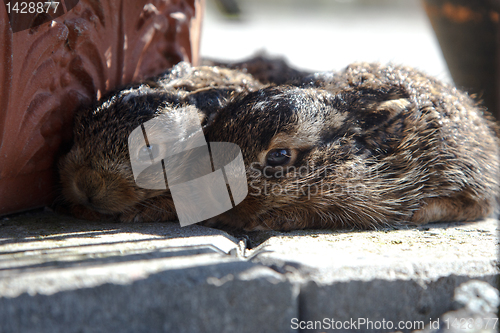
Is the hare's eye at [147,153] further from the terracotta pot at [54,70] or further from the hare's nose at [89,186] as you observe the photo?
the terracotta pot at [54,70]

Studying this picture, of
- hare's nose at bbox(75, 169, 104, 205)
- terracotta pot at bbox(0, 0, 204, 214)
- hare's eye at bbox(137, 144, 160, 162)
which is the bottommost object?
hare's nose at bbox(75, 169, 104, 205)

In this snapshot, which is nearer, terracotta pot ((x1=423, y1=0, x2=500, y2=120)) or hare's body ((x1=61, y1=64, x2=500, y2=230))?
hare's body ((x1=61, y1=64, x2=500, y2=230))

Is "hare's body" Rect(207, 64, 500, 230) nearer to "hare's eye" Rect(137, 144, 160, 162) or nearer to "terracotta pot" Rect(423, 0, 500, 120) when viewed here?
"hare's eye" Rect(137, 144, 160, 162)

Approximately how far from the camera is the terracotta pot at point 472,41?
4.40 m

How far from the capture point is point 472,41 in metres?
4.60

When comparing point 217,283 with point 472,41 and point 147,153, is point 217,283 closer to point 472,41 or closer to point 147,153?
point 147,153

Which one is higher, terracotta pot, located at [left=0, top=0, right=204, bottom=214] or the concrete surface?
terracotta pot, located at [left=0, top=0, right=204, bottom=214]

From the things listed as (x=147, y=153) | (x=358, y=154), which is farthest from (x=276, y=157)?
(x=147, y=153)

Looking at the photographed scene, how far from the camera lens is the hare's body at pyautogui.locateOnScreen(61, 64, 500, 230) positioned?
269 centimetres

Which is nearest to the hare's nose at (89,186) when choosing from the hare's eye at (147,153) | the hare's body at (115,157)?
the hare's body at (115,157)

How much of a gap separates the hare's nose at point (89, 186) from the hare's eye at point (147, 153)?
0.95ft

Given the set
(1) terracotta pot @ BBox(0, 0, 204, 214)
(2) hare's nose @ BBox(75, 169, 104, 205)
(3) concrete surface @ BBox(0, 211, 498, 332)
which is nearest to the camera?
(3) concrete surface @ BBox(0, 211, 498, 332)

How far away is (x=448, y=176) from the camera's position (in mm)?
2959

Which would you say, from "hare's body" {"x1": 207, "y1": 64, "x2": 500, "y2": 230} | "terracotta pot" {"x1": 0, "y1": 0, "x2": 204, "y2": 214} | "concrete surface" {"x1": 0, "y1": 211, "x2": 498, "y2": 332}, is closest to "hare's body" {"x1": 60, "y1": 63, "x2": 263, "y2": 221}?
"terracotta pot" {"x1": 0, "y1": 0, "x2": 204, "y2": 214}
